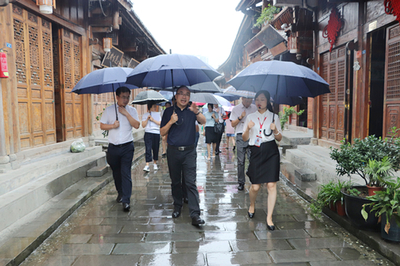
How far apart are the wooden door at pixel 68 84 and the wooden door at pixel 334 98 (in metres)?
7.22

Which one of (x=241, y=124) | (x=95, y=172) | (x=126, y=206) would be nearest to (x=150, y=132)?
(x=95, y=172)

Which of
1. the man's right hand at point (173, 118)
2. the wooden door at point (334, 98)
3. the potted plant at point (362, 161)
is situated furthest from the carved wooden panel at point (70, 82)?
the wooden door at point (334, 98)

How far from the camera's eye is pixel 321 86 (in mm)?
4801

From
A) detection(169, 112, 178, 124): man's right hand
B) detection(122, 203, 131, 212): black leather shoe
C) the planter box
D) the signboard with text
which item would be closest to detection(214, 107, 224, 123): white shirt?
the signboard with text

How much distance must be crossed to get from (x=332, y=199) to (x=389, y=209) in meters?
1.17

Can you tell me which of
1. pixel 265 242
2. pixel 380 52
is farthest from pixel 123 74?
pixel 380 52

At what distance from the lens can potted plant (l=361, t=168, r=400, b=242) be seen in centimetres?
361

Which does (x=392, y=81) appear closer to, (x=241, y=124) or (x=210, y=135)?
(x=241, y=124)

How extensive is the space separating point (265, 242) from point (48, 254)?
263cm

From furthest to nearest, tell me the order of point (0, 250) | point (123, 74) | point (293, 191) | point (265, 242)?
point (293, 191) < point (123, 74) < point (265, 242) < point (0, 250)

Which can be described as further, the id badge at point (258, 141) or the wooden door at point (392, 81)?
the wooden door at point (392, 81)

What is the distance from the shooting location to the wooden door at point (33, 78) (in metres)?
6.33

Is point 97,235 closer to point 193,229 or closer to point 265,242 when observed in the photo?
point 193,229

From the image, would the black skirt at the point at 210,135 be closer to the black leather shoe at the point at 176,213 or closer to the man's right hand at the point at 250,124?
the black leather shoe at the point at 176,213
